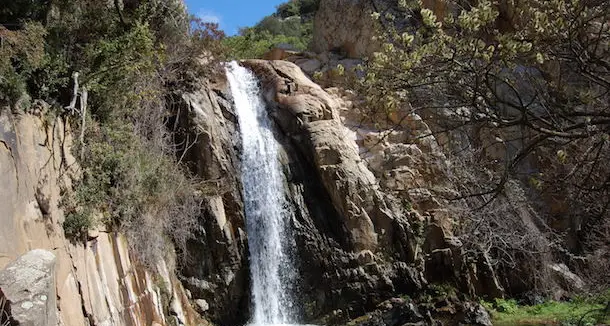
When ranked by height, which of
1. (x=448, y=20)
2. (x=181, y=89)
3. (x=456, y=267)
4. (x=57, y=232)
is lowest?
(x=456, y=267)

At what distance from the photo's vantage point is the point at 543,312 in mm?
15688

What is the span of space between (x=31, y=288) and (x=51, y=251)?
1779 millimetres

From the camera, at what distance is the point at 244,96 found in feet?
60.1

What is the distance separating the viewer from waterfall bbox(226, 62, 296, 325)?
14461 mm

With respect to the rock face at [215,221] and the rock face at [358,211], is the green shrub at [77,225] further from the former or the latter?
the rock face at [358,211]

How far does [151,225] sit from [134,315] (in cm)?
219

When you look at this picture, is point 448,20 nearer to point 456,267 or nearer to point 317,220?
point 317,220

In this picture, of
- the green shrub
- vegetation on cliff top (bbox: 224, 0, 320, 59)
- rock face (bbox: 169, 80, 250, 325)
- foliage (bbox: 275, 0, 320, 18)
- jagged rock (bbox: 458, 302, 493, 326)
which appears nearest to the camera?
the green shrub

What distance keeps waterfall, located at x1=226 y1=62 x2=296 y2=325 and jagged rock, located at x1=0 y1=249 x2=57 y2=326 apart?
8896 millimetres

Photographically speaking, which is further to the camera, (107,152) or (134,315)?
(107,152)

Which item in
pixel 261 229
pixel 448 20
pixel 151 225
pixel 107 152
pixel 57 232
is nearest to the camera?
pixel 448 20

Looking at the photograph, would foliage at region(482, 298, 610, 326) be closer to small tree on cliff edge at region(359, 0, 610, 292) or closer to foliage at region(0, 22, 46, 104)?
small tree on cliff edge at region(359, 0, 610, 292)

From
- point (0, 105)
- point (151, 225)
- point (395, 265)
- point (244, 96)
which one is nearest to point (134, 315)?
point (151, 225)

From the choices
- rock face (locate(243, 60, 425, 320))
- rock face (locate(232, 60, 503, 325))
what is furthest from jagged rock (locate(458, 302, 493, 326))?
rock face (locate(243, 60, 425, 320))
